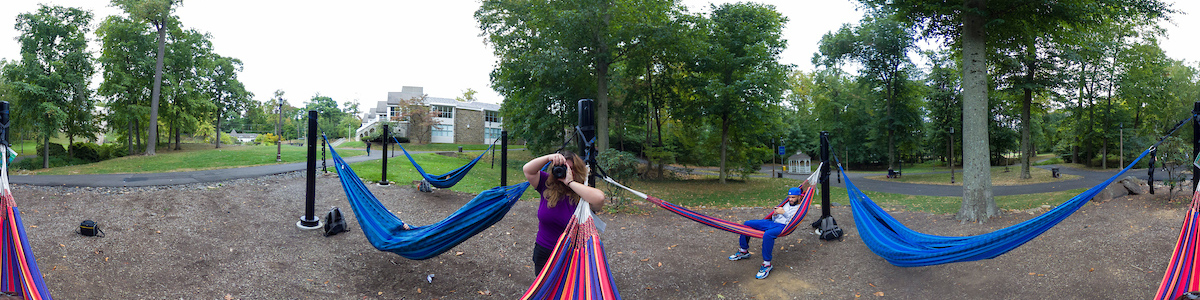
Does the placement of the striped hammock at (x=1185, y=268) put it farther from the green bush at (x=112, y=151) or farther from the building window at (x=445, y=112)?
the building window at (x=445, y=112)

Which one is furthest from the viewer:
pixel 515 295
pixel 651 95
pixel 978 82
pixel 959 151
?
pixel 959 151

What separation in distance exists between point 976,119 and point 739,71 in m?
8.23

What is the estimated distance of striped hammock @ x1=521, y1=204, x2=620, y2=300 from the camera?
290 centimetres

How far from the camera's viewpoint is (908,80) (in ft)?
69.5

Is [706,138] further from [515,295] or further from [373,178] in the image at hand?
[515,295]

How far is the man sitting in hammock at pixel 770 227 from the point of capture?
467 centimetres

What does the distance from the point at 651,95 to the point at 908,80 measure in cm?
1248

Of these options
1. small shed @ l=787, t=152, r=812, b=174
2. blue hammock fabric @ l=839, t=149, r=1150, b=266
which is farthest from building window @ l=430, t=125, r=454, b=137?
blue hammock fabric @ l=839, t=149, r=1150, b=266

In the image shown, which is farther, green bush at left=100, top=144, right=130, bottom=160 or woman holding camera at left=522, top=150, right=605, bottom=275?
green bush at left=100, top=144, right=130, bottom=160

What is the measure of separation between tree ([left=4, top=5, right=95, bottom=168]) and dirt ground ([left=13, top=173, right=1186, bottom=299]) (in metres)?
13.1

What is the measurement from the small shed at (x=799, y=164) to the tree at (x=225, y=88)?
29291 mm

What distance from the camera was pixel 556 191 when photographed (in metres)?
2.96

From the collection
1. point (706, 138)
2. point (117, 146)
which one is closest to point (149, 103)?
point (117, 146)

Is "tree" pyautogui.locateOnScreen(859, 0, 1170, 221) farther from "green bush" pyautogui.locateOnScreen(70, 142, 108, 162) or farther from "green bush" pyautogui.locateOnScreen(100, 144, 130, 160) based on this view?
"green bush" pyautogui.locateOnScreen(100, 144, 130, 160)
